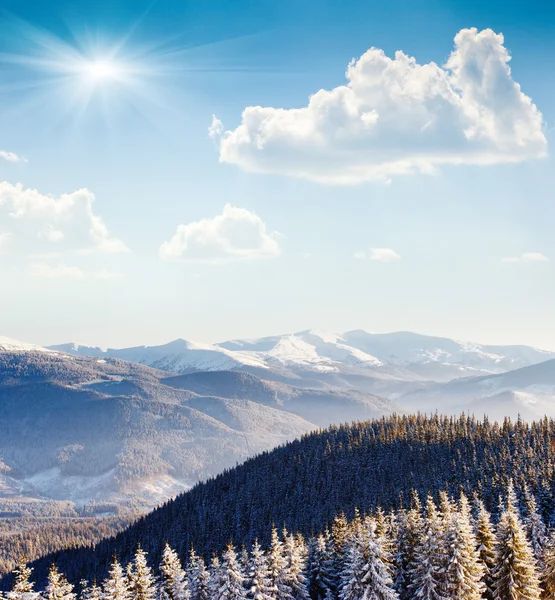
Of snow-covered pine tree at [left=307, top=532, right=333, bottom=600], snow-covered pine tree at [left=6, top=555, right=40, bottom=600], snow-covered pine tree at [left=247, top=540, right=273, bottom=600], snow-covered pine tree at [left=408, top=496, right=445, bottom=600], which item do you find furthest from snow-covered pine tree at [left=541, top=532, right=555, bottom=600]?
snow-covered pine tree at [left=6, top=555, right=40, bottom=600]

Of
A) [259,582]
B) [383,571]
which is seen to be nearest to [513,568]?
[383,571]

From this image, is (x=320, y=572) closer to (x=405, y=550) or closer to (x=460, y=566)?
(x=405, y=550)

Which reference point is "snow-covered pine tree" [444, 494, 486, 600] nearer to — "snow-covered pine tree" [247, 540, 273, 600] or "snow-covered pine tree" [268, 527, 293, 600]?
"snow-covered pine tree" [268, 527, 293, 600]

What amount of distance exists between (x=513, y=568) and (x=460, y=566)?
9.58m

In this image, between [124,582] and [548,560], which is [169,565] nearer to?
[124,582]

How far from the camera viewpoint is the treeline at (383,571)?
82500 millimetres

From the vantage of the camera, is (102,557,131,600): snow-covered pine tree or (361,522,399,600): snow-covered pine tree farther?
(361,522,399,600): snow-covered pine tree

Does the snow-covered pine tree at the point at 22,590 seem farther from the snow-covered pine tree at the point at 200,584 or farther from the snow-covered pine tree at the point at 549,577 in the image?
the snow-covered pine tree at the point at 549,577

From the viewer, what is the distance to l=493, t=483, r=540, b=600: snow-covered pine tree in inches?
3378

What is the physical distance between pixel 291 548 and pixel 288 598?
676cm

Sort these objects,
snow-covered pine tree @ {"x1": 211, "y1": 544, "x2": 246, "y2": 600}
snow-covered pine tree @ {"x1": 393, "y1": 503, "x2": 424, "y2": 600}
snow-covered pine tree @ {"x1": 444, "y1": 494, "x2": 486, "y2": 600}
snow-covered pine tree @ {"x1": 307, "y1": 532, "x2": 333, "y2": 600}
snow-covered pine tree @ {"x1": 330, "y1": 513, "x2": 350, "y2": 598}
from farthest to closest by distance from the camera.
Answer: snow-covered pine tree @ {"x1": 307, "y1": 532, "x2": 333, "y2": 600}, snow-covered pine tree @ {"x1": 330, "y1": 513, "x2": 350, "y2": 598}, snow-covered pine tree @ {"x1": 393, "y1": 503, "x2": 424, "y2": 600}, snow-covered pine tree @ {"x1": 211, "y1": 544, "x2": 246, "y2": 600}, snow-covered pine tree @ {"x1": 444, "y1": 494, "x2": 486, "y2": 600}

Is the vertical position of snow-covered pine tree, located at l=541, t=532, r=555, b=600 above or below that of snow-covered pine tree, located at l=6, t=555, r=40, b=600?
below

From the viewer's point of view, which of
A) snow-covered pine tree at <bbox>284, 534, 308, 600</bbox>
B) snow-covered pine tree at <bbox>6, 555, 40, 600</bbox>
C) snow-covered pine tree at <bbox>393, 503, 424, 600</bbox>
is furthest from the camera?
snow-covered pine tree at <bbox>284, 534, 308, 600</bbox>

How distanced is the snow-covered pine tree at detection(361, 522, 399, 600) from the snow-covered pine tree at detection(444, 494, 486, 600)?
7283 millimetres
